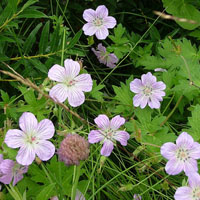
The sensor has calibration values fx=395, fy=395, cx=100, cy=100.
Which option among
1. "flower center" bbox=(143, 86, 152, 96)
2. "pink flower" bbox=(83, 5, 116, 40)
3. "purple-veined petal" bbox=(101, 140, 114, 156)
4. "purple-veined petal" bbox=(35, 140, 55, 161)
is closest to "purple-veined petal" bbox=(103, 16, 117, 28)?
"pink flower" bbox=(83, 5, 116, 40)

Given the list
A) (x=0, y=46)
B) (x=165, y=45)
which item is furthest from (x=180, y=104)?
(x=0, y=46)

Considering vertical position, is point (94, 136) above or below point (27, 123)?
below

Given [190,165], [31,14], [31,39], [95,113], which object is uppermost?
[31,14]

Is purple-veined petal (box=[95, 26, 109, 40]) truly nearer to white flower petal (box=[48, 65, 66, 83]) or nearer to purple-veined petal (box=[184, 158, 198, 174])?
Result: white flower petal (box=[48, 65, 66, 83])

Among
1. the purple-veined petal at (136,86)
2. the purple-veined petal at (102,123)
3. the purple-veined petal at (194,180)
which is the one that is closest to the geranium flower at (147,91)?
the purple-veined petal at (136,86)

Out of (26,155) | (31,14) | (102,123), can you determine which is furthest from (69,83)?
(31,14)

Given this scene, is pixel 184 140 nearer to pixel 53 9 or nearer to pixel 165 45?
pixel 165 45

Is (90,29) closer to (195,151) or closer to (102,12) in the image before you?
(102,12)
